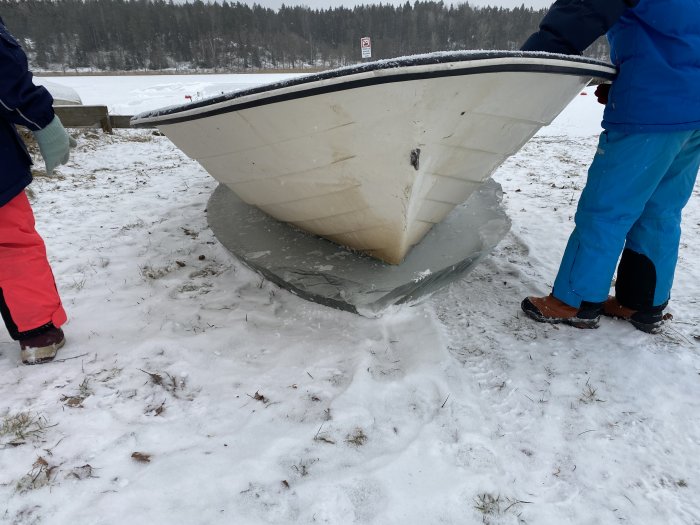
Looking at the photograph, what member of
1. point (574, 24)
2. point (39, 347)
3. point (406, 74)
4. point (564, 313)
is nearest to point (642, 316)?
point (564, 313)

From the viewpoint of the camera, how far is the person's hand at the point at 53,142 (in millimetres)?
1681

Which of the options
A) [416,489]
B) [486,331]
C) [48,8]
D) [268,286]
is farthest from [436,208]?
[48,8]

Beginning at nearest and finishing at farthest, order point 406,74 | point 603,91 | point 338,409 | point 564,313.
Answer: point 406,74, point 338,409, point 603,91, point 564,313

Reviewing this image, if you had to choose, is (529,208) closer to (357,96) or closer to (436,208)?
(436,208)

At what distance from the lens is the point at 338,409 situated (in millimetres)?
1480

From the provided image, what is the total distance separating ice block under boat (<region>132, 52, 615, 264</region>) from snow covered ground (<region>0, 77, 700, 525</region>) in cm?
49

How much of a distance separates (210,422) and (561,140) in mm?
7258

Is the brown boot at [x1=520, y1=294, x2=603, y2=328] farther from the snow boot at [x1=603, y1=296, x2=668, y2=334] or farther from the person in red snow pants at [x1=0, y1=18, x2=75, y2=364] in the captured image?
the person in red snow pants at [x1=0, y1=18, x2=75, y2=364]

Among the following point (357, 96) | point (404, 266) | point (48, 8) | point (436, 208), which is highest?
point (48, 8)

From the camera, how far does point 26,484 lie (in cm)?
116

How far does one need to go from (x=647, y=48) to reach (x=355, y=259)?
60.6 inches

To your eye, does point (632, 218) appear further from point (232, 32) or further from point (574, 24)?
point (232, 32)

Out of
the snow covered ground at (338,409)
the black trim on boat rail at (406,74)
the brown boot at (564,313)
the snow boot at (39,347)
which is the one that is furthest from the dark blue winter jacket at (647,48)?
the snow boot at (39,347)

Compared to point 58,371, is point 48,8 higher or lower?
higher
